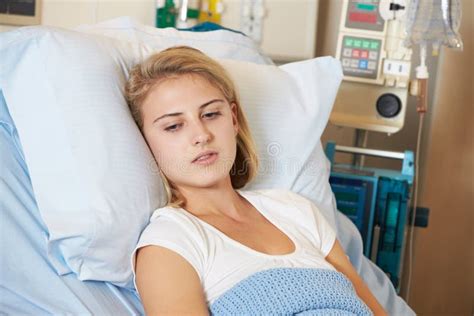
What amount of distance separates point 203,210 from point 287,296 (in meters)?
0.28

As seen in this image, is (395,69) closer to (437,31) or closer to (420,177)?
(437,31)

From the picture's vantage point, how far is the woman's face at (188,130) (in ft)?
3.99

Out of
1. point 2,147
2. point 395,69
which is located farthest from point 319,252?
point 395,69

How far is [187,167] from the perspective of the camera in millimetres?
1228

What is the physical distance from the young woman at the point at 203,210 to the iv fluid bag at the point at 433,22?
860 mm

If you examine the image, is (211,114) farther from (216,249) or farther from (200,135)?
(216,249)

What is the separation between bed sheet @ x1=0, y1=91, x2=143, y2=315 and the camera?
1.08 metres

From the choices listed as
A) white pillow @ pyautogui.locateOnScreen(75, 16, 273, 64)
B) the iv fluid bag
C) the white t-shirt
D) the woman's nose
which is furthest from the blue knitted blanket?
the iv fluid bag

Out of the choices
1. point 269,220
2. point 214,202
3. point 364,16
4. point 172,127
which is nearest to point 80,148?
point 172,127

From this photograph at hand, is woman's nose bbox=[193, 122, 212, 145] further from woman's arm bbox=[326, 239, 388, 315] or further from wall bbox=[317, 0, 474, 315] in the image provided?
wall bbox=[317, 0, 474, 315]

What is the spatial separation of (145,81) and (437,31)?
44.3 inches

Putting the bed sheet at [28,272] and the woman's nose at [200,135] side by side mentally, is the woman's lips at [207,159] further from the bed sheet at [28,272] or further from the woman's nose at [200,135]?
the bed sheet at [28,272]

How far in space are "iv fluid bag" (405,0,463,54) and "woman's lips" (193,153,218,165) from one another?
3.43 feet

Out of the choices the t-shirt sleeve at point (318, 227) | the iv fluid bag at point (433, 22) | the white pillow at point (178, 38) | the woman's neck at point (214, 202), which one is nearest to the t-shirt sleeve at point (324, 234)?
the t-shirt sleeve at point (318, 227)
